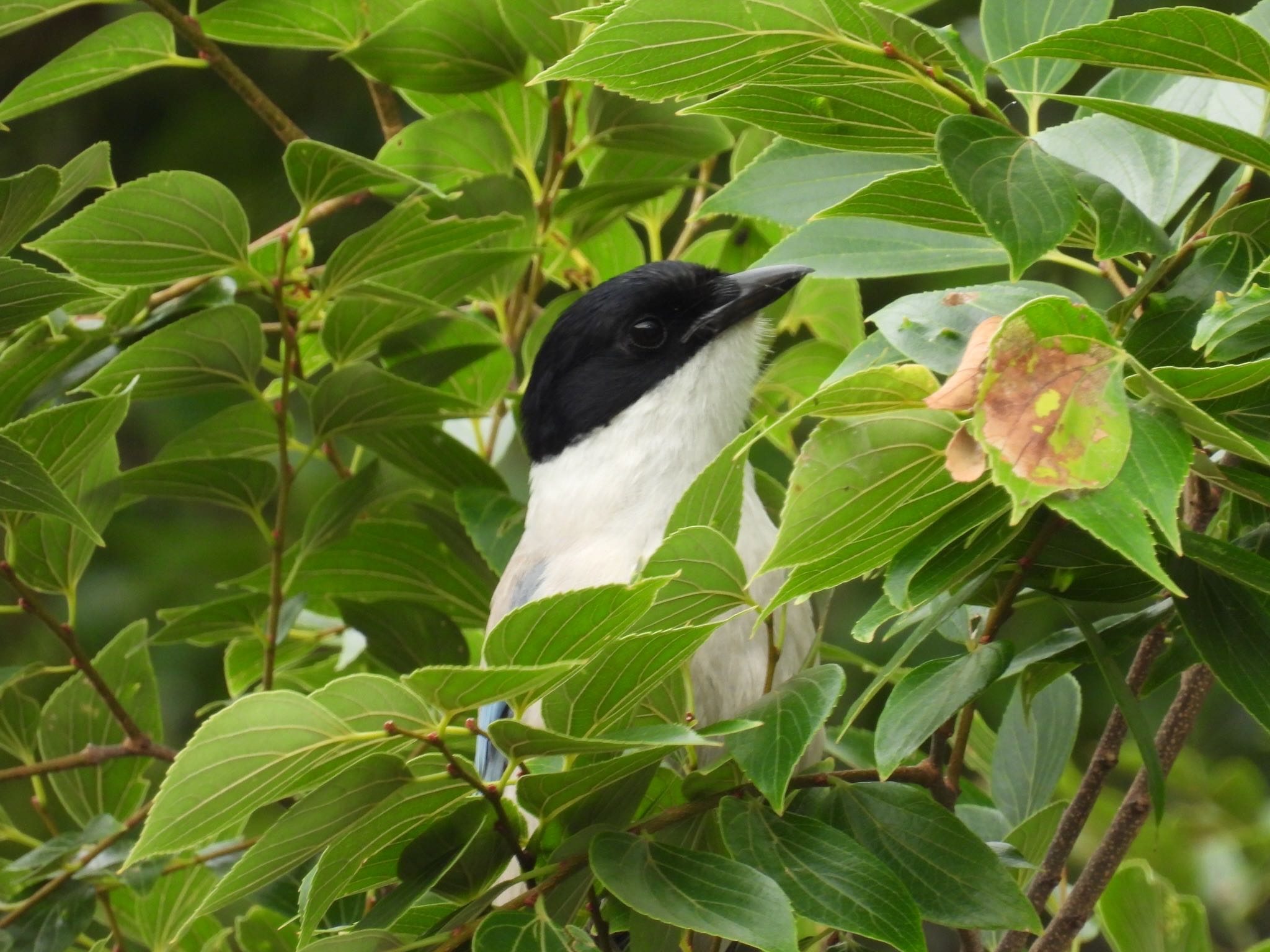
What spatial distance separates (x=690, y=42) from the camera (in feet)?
3.85

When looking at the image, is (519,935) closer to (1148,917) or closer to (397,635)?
(1148,917)

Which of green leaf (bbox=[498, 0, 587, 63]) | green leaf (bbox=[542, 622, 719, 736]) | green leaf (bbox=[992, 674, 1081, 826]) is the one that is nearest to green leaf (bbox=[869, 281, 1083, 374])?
green leaf (bbox=[542, 622, 719, 736])

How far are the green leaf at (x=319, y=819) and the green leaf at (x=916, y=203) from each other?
57 cm

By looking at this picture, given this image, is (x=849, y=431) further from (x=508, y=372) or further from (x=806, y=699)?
(x=508, y=372)

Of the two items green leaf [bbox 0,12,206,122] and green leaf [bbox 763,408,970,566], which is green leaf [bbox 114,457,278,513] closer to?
green leaf [bbox 0,12,206,122]

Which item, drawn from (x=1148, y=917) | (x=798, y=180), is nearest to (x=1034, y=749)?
(x=1148, y=917)

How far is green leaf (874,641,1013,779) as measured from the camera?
4.20 ft

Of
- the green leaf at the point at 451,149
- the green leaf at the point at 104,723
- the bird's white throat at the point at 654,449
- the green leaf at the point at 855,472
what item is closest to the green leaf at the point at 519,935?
the green leaf at the point at 855,472

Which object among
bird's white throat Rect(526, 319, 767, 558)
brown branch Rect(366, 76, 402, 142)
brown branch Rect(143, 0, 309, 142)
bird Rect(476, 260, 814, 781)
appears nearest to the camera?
brown branch Rect(143, 0, 309, 142)

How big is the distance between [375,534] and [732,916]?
114 centimetres

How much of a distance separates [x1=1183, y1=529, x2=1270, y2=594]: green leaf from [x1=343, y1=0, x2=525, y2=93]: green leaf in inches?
51.2

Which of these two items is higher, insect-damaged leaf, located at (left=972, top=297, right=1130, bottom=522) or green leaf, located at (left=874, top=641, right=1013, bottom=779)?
insect-damaged leaf, located at (left=972, top=297, right=1130, bottom=522)

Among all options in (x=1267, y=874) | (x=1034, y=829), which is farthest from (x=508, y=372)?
(x=1267, y=874)

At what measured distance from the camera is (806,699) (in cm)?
127
